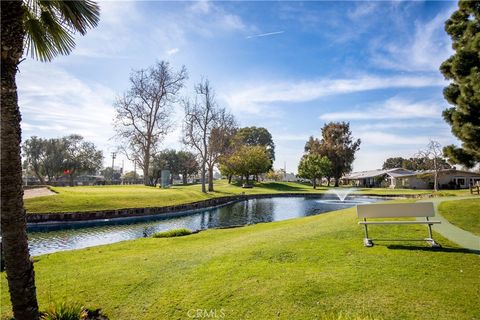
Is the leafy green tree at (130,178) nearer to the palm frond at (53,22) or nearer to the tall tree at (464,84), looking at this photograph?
the tall tree at (464,84)

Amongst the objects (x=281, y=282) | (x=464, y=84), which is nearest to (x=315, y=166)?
(x=464, y=84)

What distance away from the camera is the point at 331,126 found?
79.1 meters

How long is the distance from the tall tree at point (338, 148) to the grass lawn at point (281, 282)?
70444 mm

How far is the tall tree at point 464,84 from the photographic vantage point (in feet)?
43.8

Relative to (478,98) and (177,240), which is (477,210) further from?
(177,240)

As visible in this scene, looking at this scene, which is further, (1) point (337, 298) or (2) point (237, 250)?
(2) point (237, 250)

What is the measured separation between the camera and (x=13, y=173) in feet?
11.2

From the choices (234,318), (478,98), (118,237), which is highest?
(478,98)

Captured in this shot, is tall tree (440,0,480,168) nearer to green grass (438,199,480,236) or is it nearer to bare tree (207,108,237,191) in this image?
green grass (438,199,480,236)

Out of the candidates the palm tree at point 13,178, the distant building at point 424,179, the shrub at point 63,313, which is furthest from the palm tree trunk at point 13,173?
the distant building at point 424,179

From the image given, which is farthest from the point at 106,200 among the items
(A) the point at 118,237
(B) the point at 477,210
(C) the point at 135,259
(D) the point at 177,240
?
(B) the point at 477,210

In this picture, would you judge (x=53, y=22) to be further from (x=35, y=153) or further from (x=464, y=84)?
(x=35, y=153)

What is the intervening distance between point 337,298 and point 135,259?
5.91 meters

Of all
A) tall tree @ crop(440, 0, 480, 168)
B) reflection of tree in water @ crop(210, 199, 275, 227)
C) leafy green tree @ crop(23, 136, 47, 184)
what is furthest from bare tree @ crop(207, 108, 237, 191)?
leafy green tree @ crop(23, 136, 47, 184)
